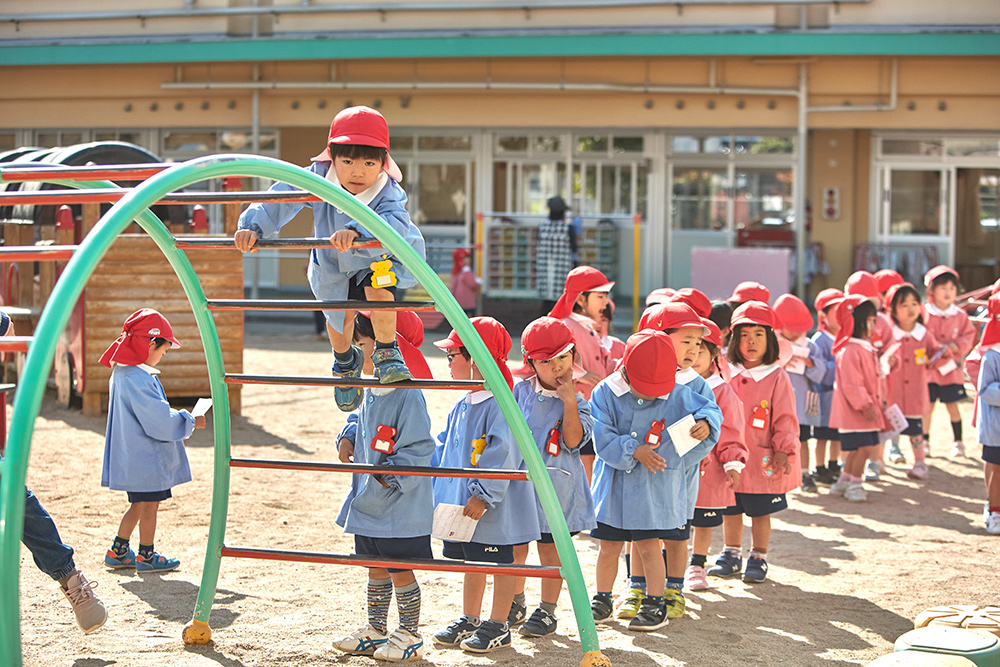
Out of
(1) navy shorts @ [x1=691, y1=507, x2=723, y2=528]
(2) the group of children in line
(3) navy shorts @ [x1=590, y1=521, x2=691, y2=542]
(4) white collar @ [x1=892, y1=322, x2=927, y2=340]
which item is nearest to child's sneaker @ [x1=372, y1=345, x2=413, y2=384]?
(2) the group of children in line

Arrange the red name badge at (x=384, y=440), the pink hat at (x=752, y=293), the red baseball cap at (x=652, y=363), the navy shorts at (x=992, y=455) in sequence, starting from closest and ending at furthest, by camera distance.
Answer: the red name badge at (x=384, y=440) → the red baseball cap at (x=652, y=363) → the navy shorts at (x=992, y=455) → the pink hat at (x=752, y=293)

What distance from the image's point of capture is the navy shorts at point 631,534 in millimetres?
4398

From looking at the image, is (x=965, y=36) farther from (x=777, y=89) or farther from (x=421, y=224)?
(x=421, y=224)

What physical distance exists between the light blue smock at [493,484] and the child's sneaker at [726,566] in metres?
1.53

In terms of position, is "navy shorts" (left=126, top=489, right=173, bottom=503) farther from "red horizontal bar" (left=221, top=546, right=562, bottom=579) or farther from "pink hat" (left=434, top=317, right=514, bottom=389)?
"pink hat" (left=434, top=317, right=514, bottom=389)

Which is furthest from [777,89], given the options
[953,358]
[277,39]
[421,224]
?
[953,358]

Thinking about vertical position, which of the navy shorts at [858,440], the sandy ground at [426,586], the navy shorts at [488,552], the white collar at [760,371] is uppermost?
the white collar at [760,371]

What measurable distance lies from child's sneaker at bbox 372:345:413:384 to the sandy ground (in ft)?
3.85

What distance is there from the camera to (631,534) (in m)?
4.43

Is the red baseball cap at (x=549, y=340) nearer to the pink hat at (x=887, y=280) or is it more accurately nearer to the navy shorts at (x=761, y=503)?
the navy shorts at (x=761, y=503)

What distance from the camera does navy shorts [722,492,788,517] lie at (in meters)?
5.16

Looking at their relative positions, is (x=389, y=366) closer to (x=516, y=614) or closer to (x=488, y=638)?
(x=488, y=638)

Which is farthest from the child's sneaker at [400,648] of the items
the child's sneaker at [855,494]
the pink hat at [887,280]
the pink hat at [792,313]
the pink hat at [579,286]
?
the pink hat at [887,280]

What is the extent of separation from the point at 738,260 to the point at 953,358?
7394 mm
